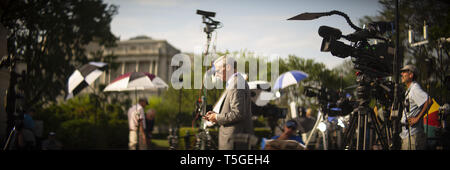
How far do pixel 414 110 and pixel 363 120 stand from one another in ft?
3.75

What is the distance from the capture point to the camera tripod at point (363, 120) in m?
3.05

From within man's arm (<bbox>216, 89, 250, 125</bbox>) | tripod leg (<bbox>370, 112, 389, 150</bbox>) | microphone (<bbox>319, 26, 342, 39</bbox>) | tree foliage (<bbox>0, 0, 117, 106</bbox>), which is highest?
tree foliage (<bbox>0, 0, 117, 106</bbox>)

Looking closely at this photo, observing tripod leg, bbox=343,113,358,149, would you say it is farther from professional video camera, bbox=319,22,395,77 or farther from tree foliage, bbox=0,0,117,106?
tree foliage, bbox=0,0,117,106

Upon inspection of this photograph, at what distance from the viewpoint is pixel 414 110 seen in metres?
3.85

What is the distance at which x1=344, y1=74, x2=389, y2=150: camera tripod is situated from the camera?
3.05 meters

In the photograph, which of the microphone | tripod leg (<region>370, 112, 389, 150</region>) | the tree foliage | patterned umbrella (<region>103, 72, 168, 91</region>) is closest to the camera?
the microphone

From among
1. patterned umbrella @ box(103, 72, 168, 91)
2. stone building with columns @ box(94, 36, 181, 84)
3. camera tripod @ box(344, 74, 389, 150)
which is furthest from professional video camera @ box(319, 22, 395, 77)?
stone building with columns @ box(94, 36, 181, 84)

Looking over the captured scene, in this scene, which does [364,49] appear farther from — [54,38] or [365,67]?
[54,38]

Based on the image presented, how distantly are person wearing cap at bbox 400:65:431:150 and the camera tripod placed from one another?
0.77 m

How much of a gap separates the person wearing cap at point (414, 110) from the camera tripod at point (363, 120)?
771 millimetres

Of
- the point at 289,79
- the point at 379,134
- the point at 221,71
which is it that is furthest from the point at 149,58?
the point at 379,134

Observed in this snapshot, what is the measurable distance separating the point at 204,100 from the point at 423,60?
3111 mm

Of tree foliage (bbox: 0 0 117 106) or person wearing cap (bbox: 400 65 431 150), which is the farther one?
tree foliage (bbox: 0 0 117 106)
